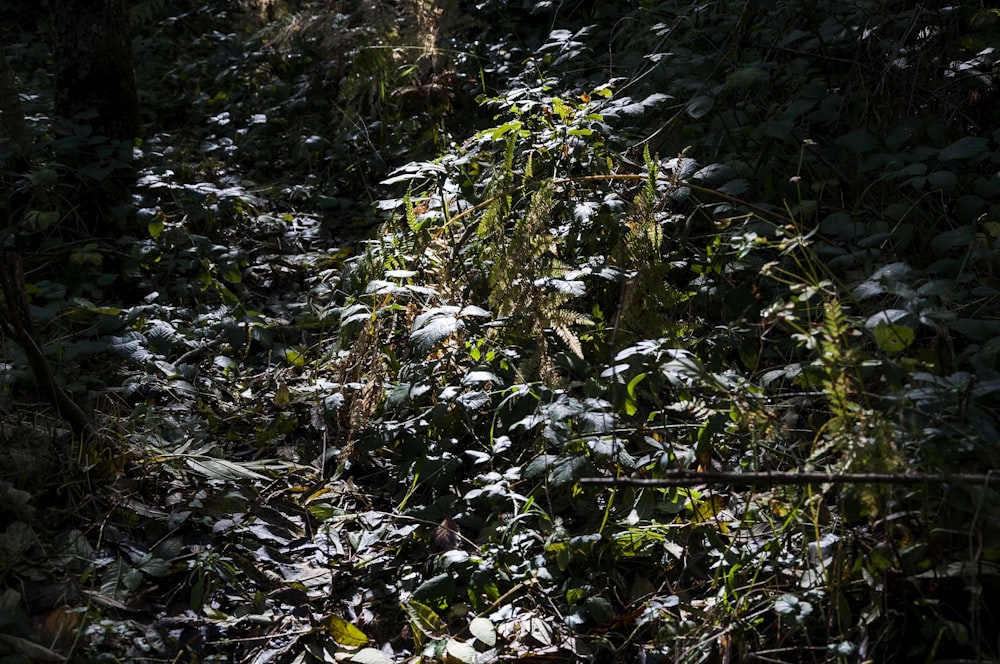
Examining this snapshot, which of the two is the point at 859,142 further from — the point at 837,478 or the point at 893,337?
the point at 837,478

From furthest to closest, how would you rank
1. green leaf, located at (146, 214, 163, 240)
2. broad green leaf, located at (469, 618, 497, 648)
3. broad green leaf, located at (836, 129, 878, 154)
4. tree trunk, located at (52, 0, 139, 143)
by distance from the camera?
tree trunk, located at (52, 0, 139, 143)
green leaf, located at (146, 214, 163, 240)
broad green leaf, located at (836, 129, 878, 154)
broad green leaf, located at (469, 618, 497, 648)

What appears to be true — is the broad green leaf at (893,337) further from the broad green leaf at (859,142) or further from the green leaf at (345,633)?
the green leaf at (345,633)

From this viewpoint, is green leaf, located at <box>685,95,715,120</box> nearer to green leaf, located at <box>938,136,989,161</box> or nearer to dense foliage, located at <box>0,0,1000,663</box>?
dense foliage, located at <box>0,0,1000,663</box>

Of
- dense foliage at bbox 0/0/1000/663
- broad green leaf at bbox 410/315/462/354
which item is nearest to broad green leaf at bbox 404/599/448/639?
dense foliage at bbox 0/0/1000/663

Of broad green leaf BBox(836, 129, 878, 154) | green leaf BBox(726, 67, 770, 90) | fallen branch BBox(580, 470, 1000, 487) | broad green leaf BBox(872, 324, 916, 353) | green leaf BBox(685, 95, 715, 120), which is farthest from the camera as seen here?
green leaf BBox(685, 95, 715, 120)

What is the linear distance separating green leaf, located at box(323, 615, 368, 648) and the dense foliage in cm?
3

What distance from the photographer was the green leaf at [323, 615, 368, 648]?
7.99 ft

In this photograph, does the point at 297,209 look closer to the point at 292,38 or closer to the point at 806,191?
the point at 292,38

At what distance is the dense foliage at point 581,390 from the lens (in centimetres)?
206

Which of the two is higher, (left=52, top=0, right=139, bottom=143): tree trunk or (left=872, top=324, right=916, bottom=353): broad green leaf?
(left=52, top=0, right=139, bottom=143): tree trunk

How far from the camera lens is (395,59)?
5.44 meters

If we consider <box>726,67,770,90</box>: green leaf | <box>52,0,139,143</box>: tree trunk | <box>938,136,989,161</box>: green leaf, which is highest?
<box>52,0,139,143</box>: tree trunk

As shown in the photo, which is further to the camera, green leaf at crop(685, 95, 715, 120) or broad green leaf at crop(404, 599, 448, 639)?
green leaf at crop(685, 95, 715, 120)

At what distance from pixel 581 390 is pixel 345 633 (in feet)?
3.60
